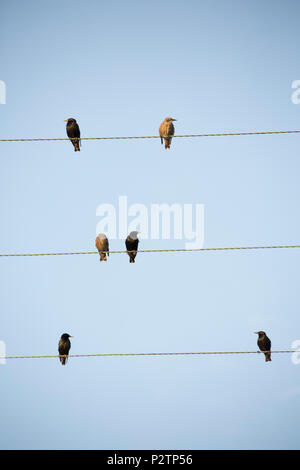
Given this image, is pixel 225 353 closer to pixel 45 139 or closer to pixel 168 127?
pixel 45 139

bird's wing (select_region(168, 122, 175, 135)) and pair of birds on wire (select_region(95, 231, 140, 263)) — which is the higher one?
bird's wing (select_region(168, 122, 175, 135))

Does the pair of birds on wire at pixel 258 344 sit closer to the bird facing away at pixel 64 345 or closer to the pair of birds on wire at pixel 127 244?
the bird facing away at pixel 64 345

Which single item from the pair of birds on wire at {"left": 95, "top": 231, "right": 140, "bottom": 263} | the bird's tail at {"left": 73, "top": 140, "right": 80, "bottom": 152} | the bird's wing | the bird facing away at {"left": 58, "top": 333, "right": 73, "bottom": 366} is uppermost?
the bird's wing

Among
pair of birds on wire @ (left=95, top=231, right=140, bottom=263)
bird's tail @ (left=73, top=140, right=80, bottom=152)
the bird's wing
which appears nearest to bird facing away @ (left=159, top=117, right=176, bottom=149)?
the bird's wing

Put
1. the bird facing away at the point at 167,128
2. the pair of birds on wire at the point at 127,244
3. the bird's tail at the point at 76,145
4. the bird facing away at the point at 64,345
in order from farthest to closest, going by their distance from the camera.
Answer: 1. the bird facing away at the point at 167,128
2. the bird's tail at the point at 76,145
3. the bird facing away at the point at 64,345
4. the pair of birds on wire at the point at 127,244

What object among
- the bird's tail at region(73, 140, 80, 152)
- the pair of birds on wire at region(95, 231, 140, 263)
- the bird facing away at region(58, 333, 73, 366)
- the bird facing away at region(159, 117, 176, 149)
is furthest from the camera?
the bird facing away at region(159, 117, 176, 149)

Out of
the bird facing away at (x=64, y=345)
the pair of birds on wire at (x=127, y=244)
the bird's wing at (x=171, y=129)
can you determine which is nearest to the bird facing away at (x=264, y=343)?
the pair of birds on wire at (x=127, y=244)

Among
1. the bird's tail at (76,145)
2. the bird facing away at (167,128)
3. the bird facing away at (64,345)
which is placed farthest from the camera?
the bird facing away at (167,128)

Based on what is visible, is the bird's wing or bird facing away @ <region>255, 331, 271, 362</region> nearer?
bird facing away @ <region>255, 331, 271, 362</region>

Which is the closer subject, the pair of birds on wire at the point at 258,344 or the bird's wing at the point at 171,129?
the pair of birds on wire at the point at 258,344

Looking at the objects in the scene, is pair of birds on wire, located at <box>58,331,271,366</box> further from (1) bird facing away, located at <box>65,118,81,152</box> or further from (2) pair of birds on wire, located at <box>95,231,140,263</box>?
(1) bird facing away, located at <box>65,118,81,152</box>

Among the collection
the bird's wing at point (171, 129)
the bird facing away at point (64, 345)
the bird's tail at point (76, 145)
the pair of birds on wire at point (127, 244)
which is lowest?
the bird facing away at point (64, 345)

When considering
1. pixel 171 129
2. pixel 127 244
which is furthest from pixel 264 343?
pixel 171 129
